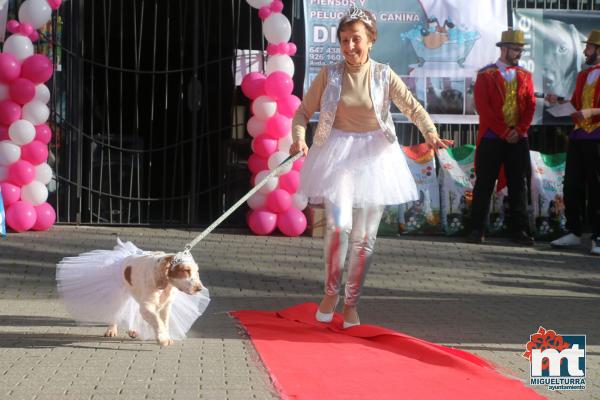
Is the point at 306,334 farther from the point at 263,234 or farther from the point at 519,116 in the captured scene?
the point at 519,116

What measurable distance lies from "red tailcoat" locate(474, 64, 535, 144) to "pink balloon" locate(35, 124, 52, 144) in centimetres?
485

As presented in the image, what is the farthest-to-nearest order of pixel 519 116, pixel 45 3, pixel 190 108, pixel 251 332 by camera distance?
1. pixel 190 108
2. pixel 519 116
3. pixel 45 3
4. pixel 251 332

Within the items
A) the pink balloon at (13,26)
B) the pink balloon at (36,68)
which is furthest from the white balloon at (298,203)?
the pink balloon at (13,26)

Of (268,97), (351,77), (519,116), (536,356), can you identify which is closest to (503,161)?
(519,116)

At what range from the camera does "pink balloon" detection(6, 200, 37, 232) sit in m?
11.2

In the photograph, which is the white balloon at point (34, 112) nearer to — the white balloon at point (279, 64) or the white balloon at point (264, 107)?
the white balloon at point (264, 107)

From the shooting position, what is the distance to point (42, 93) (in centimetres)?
1117

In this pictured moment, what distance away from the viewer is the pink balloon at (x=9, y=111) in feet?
36.3

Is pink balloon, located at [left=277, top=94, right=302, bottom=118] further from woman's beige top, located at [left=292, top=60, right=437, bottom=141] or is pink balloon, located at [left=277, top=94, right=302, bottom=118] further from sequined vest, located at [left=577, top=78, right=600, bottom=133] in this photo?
woman's beige top, located at [left=292, top=60, right=437, bottom=141]

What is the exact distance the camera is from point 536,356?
598 centimetres

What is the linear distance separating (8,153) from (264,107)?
9.19ft

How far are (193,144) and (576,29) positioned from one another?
4.91 m

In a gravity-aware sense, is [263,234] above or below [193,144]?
below

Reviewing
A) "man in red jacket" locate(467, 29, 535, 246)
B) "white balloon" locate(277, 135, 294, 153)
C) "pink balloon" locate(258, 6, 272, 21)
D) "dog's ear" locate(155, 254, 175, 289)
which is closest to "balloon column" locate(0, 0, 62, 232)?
"pink balloon" locate(258, 6, 272, 21)
